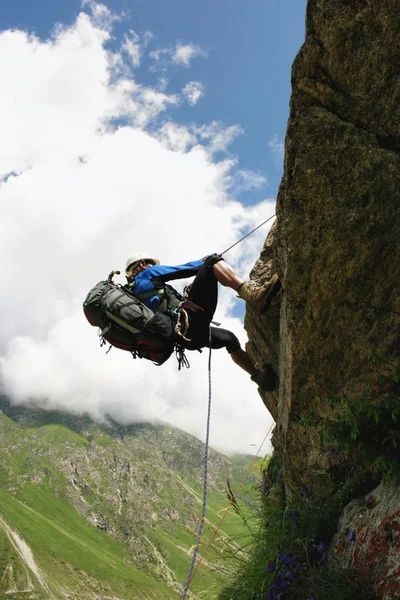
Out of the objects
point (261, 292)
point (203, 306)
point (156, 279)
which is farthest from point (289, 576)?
point (156, 279)

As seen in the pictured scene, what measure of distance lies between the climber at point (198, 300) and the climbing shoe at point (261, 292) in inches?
8.5

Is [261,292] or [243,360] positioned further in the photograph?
[243,360]

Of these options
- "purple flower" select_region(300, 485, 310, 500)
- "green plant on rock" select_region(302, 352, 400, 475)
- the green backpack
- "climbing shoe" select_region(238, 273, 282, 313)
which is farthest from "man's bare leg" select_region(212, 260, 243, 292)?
"green plant on rock" select_region(302, 352, 400, 475)

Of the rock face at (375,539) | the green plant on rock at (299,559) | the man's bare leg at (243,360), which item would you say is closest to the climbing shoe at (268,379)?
the man's bare leg at (243,360)

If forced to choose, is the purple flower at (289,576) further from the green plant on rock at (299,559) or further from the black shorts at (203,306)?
the black shorts at (203,306)

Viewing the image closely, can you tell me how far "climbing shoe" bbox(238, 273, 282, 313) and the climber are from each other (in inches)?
8.5

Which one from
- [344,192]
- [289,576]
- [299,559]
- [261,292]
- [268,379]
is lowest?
[289,576]

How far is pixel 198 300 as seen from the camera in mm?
8047

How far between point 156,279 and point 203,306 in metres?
1.06

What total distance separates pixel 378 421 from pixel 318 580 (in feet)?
5.04

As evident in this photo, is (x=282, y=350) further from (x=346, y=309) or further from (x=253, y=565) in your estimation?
(x=253, y=565)

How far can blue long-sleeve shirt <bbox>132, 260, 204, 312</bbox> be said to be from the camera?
8227mm

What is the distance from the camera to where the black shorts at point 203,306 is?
25.8 feet

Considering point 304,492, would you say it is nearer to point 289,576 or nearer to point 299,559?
point 299,559
